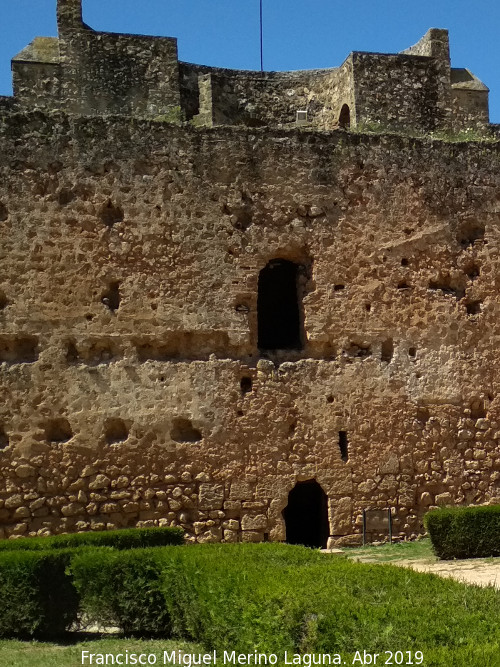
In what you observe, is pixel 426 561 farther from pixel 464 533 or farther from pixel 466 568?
pixel 466 568

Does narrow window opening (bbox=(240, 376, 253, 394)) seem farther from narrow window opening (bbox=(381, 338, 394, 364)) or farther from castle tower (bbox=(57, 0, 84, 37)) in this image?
castle tower (bbox=(57, 0, 84, 37))

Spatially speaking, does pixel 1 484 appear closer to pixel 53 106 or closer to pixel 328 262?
pixel 328 262

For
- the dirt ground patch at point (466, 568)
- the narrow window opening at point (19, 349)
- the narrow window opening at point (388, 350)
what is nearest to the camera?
the dirt ground patch at point (466, 568)

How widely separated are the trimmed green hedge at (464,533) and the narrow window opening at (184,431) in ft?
9.16

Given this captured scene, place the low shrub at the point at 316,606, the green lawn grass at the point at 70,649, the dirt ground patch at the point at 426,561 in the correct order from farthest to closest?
the dirt ground patch at the point at 426,561 → the green lawn grass at the point at 70,649 → the low shrub at the point at 316,606

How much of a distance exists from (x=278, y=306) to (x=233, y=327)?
188 cm

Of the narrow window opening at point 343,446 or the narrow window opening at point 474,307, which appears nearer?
the narrow window opening at point 343,446

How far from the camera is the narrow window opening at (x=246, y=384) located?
11797mm

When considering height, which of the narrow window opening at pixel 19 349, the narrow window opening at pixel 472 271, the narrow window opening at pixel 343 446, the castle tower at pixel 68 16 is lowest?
the narrow window opening at pixel 343 446

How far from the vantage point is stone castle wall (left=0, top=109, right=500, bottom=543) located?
11.1m

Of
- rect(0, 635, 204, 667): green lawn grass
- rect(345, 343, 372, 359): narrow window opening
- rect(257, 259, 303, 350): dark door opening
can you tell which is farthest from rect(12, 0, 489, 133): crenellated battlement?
rect(0, 635, 204, 667): green lawn grass

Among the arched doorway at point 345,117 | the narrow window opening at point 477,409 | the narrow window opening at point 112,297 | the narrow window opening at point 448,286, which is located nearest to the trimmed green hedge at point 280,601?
the narrow window opening at point 112,297

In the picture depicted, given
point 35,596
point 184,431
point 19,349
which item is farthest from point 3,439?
point 35,596

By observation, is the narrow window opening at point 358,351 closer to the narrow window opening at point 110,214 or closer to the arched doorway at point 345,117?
the narrow window opening at point 110,214
